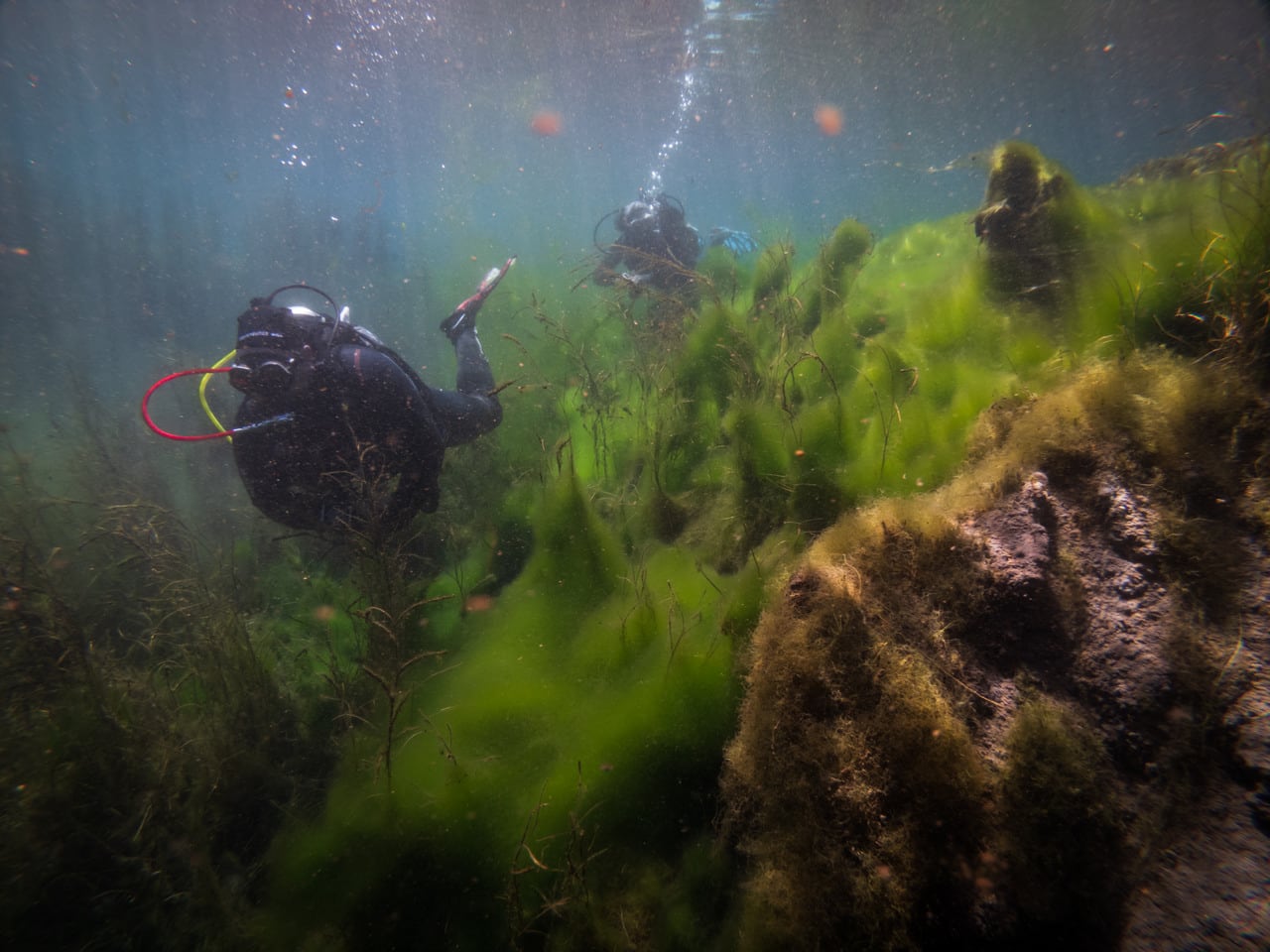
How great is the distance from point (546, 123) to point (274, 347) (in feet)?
140

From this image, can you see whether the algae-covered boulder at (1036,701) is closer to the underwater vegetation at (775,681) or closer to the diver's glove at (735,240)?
the underwater vegetation at (775,681)

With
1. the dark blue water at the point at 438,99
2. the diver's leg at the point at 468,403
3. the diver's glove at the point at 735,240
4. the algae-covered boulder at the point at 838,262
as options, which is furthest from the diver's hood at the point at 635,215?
the algae-covered boulder at the point at 838,262

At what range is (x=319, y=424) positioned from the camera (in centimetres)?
393

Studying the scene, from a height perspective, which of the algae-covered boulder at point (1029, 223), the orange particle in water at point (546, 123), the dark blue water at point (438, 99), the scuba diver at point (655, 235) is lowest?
the algae-covered boulder at point (1029, 223)

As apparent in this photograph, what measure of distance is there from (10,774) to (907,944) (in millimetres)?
4099

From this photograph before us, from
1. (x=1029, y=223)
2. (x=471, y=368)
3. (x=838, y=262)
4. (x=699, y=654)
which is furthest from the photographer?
(x=471, y=368)

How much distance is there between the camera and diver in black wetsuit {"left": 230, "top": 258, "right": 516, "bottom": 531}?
3812 mm

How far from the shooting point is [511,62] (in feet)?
83.5

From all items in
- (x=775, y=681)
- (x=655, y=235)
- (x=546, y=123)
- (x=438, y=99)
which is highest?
(x=546, y=123)

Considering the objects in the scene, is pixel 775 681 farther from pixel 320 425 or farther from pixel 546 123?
pixel 546 123

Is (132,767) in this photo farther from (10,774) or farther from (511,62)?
(511,62)

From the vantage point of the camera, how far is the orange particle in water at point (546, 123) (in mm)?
35031

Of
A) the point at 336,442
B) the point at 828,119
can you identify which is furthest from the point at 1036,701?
the point at 828,119

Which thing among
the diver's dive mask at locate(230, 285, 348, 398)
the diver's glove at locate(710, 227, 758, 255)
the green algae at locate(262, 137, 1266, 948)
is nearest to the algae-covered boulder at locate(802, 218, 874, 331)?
the green algae at locate(262, 137, 1266, 948)
